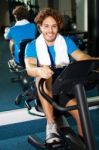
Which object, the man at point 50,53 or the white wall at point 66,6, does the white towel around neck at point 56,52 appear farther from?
the white wall at point 66,6

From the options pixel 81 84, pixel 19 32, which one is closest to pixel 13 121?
pixel 19 32

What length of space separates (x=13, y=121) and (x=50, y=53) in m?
0.94

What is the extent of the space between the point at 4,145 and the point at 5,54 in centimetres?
140

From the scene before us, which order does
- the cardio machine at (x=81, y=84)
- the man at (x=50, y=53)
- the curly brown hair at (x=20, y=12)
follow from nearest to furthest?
1. the cardio machine at (x=81, y=84)
2. the man at (x=50, y=53)
3. the curly brown hair at (x=20, y=12)

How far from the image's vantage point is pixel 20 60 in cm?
327

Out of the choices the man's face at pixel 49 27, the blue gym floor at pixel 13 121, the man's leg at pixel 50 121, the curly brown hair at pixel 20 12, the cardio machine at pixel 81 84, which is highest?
the curly brown hair at pixel 20 12

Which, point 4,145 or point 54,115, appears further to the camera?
point 4,145

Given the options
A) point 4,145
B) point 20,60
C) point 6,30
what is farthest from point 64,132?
point 6,30

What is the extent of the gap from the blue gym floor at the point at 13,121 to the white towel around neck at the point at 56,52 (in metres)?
0.78

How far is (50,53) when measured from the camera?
2260mm

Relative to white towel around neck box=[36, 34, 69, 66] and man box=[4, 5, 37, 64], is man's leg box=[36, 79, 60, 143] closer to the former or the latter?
white towel around neck box=[36, 34, 69, 66]

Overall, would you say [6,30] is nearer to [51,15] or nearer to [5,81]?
[5,81]

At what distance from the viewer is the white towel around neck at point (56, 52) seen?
2.20 m

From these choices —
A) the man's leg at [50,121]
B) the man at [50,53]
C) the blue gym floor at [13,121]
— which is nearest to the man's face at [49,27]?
the man at [50,53]
